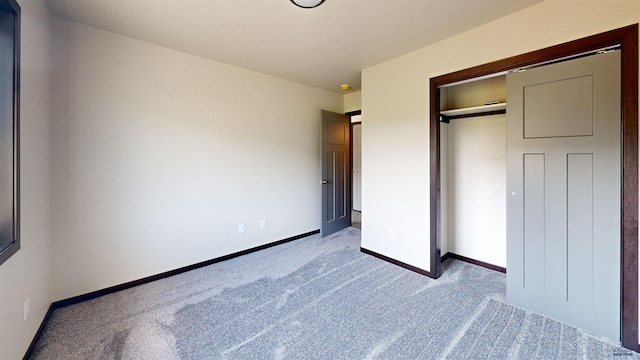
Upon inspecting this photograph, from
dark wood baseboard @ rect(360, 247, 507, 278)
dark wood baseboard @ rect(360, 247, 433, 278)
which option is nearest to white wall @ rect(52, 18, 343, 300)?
dark wood baseboard @ rect(360, 247, 433, 278)

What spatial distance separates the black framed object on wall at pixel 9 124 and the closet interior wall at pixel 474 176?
3559 millimetres

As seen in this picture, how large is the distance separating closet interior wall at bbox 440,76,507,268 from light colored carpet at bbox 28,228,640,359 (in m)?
0.39

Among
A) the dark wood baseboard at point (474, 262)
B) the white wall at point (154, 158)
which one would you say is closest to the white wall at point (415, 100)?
the dark wood baseboard at point (474, 262)

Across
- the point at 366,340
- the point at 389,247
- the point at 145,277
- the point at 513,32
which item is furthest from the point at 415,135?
the point at 145,277

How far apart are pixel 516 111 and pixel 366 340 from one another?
6.99ft

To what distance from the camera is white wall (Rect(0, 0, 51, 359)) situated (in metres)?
1.46

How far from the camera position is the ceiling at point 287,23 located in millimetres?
2016

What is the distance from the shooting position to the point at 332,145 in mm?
4398

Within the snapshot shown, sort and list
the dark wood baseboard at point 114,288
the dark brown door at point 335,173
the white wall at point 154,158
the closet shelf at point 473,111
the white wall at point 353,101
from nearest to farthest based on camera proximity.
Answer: the dark wood baseboard at point 114,288 < the white wall at point 154,158 < the closet shelf at point 473,111 < the dark brown door at point 335,173 < the white wall at point 353,101

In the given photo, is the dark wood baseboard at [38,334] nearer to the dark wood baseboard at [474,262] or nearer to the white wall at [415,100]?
the white wall at [415,100]

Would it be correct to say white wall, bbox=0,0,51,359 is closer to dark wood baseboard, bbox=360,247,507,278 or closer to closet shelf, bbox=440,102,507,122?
dark wood baseboard, bbox=360,247,507,278

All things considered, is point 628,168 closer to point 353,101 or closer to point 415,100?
point 415,100

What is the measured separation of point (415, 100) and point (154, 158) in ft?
9.23

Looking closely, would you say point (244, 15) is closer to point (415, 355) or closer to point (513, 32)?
point (513, 32)
